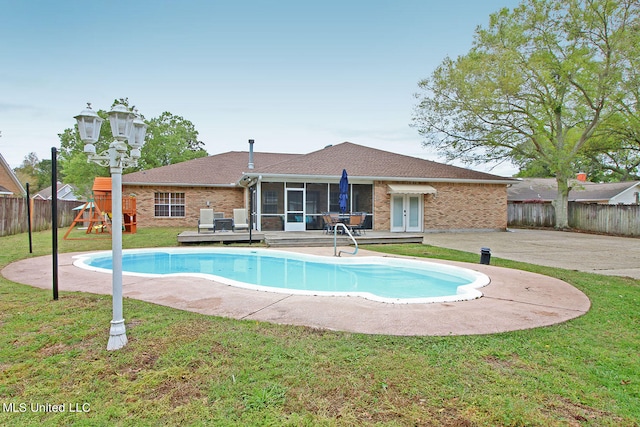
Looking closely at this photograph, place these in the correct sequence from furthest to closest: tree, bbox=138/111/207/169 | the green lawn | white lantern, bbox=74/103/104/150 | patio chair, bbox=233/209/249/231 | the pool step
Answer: tree, bbox=138/111/207/169
patio chair, bbox=233/209/249/231
the pool step
white lantern, bbox=74/103/104/150
the green lawn

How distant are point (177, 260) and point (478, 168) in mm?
19924

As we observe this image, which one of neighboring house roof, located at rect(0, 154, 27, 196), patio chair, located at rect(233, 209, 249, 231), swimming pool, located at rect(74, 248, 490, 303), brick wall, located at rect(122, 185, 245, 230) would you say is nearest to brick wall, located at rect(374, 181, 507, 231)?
patio chair, located at rect(233, 209, 249, 231)

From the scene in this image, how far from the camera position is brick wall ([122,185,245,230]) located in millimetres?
21438

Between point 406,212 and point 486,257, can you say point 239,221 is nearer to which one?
point 406,212

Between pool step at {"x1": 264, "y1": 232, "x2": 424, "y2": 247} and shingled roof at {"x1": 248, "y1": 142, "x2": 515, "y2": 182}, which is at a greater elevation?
shingled roof at {"x1": 248, "y1": 142, "x2": 515, "y2": 182}

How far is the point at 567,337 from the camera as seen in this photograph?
3.92 metres

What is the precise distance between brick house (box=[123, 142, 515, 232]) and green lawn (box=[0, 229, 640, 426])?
1145 centimetres

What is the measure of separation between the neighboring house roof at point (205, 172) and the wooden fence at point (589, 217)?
1707cm

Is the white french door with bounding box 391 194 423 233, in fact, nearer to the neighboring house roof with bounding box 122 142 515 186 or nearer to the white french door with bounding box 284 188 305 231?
the neighboring house roof with bounding box 122 142 515 186

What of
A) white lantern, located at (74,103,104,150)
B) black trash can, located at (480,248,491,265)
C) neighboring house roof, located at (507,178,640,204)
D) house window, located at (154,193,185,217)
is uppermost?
neighboring house roof, located at (507,178,640,204)

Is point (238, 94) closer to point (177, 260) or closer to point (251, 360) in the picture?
point (177, 260)

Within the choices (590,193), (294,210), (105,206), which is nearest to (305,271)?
(294,210)

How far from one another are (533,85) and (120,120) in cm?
2329

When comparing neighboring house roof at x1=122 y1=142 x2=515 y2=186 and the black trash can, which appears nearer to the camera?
the black trash can
